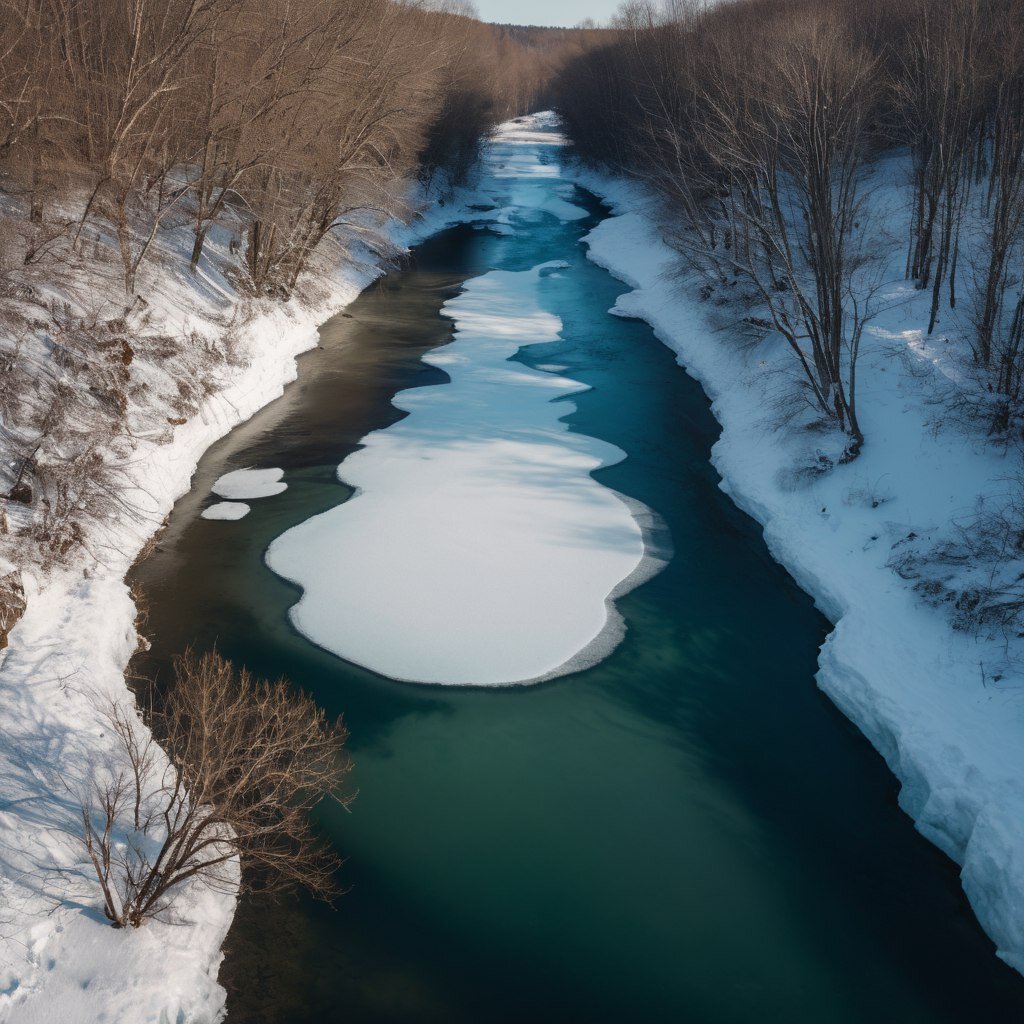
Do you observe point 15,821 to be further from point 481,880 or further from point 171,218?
point 171,218

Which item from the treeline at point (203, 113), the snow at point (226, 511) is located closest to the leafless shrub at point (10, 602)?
the snow at point (226, 511)

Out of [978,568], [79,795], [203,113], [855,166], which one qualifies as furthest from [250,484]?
[855,166]

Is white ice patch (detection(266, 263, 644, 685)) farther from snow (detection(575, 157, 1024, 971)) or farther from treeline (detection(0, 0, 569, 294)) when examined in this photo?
treeline (detection(0, 0, 569, 294))

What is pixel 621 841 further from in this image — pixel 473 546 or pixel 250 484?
pixel 250 484

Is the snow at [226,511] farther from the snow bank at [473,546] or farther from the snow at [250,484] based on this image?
the snow bank at [473,546]

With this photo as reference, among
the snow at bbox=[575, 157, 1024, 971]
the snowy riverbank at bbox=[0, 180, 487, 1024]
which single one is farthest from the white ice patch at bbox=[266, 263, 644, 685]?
the snow at bbox=[575, 157, 1024, 971]

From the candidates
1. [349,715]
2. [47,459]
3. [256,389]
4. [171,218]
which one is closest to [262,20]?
[171,218]
